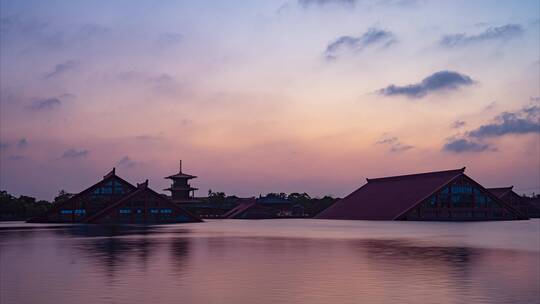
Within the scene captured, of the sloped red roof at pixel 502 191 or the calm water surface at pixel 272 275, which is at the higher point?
the sloped red roof at pixel 502 191

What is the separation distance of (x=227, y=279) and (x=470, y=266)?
9.28 metres

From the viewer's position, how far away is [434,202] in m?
90.6

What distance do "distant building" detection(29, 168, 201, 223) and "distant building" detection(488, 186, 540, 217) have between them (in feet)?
218

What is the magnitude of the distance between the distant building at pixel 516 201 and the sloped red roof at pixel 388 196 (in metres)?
26.5

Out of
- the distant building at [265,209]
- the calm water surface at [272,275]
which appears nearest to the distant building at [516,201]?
the distant building at [265,209]

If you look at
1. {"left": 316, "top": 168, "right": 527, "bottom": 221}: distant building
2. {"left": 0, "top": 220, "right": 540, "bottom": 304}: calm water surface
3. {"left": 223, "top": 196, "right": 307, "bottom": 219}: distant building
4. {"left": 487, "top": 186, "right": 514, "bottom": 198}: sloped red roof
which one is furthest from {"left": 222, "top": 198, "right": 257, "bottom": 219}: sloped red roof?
{"left": 0, "top": 220, "right": 540, "bottom": 304}: calm water surface

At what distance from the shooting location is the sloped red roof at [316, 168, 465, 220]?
9112 cm

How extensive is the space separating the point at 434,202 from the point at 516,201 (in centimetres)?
3990

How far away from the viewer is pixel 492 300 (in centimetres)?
1451

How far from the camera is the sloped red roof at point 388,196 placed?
91125 mm

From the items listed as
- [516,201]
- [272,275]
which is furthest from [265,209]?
[272,275]

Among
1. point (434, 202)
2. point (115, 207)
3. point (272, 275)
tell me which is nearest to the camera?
point (272, 275)

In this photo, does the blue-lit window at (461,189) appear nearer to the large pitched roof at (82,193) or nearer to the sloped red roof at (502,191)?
the sloped red roof at (502,191)

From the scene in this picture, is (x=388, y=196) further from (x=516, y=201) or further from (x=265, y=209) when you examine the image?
(x=516, y=201)
